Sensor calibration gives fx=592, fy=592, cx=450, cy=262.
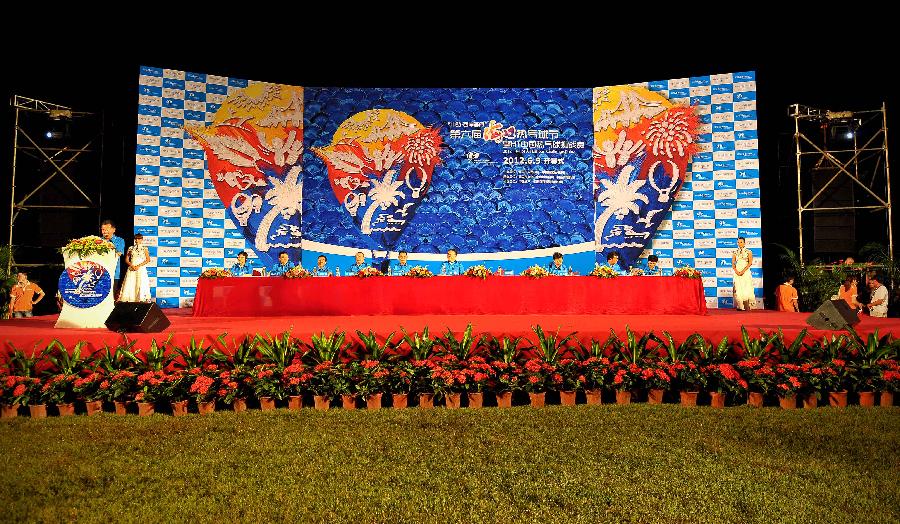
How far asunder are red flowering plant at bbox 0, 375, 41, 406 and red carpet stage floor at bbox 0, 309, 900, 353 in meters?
0.42

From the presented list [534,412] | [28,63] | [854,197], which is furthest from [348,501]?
[854,197]

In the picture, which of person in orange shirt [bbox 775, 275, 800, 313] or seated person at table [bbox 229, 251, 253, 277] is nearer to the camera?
seated person at table [bbox 229, 251, 253, 277]

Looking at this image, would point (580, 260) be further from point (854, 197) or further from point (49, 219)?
point (49, 219)

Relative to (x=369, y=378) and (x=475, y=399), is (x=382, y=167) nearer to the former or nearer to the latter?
(x=369, y=378)

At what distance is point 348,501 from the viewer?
2490 mm

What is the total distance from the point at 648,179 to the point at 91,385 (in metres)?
8.55

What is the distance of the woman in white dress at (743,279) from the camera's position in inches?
356

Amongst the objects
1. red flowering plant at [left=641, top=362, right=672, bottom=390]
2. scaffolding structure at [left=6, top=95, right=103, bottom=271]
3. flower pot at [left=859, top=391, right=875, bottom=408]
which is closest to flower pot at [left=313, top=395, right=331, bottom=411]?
red flowering plant at [left=641, top=362, right=672, bottom=390]

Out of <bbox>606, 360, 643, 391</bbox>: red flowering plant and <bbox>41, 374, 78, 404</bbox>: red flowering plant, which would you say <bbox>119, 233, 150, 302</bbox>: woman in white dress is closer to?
<bbox>41, 374, 78, 404</bbox>: red flowering plant

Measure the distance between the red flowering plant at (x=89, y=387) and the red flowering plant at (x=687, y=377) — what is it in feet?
13.1

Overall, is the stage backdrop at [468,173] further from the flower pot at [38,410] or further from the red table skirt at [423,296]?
the flower pot at [38,410]

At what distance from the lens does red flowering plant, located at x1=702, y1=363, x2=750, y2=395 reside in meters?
4.15

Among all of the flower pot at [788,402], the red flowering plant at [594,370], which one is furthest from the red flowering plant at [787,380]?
the red flowering plant at [594,370]

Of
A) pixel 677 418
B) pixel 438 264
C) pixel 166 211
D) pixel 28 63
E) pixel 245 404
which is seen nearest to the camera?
pixel 677 418
